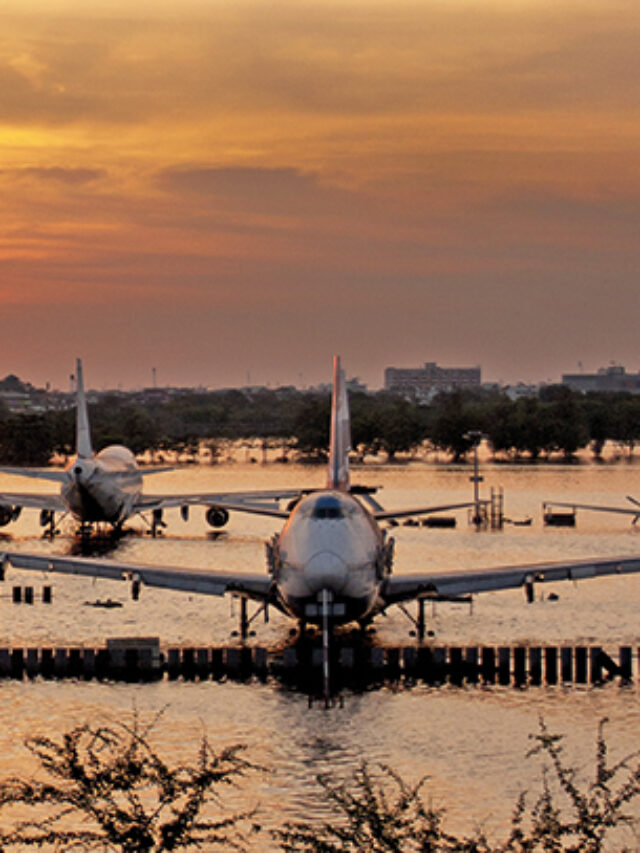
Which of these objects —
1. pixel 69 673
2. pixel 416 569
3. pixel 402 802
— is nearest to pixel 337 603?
pixel 69 673

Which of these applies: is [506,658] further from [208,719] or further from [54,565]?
[54,565]

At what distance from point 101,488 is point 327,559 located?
62347mm

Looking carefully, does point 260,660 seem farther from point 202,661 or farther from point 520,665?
point 520,665

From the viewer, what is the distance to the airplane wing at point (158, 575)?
66062mm

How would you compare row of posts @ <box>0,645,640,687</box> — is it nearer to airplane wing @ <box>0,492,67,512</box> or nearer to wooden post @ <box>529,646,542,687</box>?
wooden post @ <box>529,646,542,687</box>

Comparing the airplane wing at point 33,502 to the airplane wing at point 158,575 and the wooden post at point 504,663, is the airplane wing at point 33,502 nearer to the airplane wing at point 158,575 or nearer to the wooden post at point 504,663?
the airplane wing at point 158,575

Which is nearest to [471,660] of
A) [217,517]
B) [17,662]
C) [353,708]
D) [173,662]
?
[353,708]

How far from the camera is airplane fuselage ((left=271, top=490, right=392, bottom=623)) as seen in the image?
195 ft

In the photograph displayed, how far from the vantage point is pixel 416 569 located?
104 metres

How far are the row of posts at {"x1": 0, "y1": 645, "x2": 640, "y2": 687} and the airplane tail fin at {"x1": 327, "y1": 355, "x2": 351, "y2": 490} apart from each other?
384 inches

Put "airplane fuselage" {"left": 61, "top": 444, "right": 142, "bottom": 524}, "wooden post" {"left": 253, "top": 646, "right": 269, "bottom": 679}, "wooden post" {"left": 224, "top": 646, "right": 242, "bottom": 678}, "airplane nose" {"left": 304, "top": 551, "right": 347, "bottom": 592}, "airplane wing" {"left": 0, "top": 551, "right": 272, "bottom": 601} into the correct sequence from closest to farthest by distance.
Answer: "airplane nose" {"left": 304, "top": 551, "right": 347, "bottom": 592}
"wooden post" {"left": 253, "top": 646, "right": 269, "bottom": 679}
"wooden post" {"left": 224, "top": 646, "right": 242, "bottom": 678}
"airplane wing" {"left": 0, "top": 551, "right": 272, "bottom": 601}
"airplane fuselage" {"left": 61, "top": 444, "right": 142, "bottom": 524}

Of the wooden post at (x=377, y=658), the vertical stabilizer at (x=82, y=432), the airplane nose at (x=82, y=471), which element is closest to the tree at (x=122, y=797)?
the wooden post at (x=377, y=658)

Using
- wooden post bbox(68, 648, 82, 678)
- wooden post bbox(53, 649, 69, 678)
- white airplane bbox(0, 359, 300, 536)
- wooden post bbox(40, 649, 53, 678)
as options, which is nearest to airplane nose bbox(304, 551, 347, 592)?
wooden post bbox(68, 648, 82, 678)

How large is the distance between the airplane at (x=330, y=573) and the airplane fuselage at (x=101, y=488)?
47.2 m
